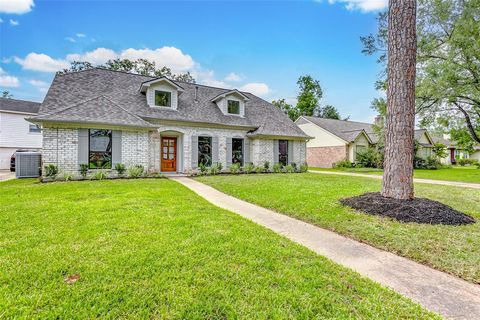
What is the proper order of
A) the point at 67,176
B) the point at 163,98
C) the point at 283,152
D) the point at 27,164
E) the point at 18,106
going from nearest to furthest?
the point at 67,176 → the point at 27,164 → the point at 163,98 → the point at 283,152 → the point at 18,106

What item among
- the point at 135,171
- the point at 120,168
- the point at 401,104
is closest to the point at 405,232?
the point at 401,104

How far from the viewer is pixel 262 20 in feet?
47.1

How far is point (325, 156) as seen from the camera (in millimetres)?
27094

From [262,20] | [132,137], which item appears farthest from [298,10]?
[132,137]

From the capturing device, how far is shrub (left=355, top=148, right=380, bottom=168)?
24.5 meters

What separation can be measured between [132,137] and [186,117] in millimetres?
3333

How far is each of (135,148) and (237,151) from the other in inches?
257

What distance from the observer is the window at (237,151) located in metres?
16.6

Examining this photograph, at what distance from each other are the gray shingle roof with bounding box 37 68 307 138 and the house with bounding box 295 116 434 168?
29.9ft

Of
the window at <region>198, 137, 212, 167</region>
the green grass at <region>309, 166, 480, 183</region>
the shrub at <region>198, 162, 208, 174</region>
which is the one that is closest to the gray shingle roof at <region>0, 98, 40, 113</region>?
the window at <region>198, 137, 212, 167</region>

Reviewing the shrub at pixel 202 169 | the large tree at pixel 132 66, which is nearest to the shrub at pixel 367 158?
the shrub at pixel 202 169

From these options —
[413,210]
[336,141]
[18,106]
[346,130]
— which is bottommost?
[413,210]

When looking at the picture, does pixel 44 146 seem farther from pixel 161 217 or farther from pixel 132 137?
pixel 161 217

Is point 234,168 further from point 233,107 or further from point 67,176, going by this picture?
point 67,176
